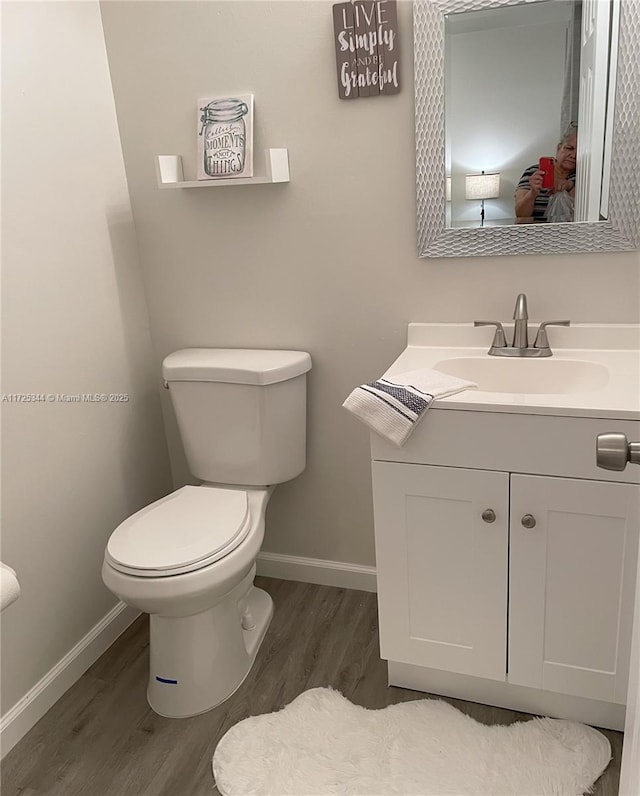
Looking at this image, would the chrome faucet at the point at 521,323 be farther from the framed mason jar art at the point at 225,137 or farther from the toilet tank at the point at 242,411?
the framed mason jar art at the point at 225,137

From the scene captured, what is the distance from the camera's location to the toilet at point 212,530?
63.7 inches

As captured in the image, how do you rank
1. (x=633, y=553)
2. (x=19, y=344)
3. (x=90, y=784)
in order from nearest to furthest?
(x=633, y=553)
(x=90, y=784)
(x=19, y=344)

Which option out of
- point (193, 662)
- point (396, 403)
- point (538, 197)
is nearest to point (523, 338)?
point (538, 197)

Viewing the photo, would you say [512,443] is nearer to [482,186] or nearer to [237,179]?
[482,186]

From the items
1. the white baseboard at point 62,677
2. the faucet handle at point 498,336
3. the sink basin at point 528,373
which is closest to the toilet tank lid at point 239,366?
the sink basin at point 528,373

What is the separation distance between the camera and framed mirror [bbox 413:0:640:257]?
5.11ft

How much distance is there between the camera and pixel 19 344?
1.67 m

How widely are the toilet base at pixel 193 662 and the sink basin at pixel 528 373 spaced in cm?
90

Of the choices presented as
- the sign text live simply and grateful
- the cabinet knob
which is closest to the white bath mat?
the cabinet knob

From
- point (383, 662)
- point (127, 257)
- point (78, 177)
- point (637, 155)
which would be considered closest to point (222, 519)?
point (383, 662)

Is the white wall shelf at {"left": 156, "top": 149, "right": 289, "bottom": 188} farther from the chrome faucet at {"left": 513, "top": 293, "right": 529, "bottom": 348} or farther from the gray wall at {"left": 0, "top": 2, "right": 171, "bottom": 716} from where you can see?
the chrome faucet at {"left": 513, "top": 293, "right": 529, "bottom": 348}

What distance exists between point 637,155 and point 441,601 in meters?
1.19

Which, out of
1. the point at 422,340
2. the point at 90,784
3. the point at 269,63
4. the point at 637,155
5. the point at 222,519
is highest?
the point at 269,63

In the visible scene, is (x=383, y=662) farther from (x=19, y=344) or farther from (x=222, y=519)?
(x=19, y=344)
